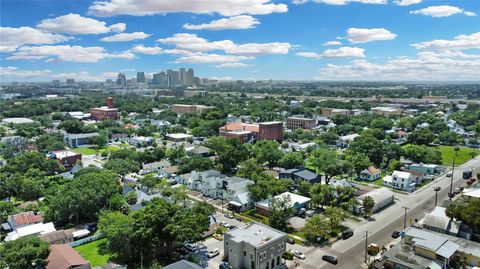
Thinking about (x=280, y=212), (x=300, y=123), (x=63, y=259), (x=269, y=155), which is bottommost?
(x=63, y=259)

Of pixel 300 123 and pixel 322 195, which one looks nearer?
pixel 322 195

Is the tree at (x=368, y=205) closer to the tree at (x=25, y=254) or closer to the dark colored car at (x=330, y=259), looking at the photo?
the dark colored car at (x=330, y=259)

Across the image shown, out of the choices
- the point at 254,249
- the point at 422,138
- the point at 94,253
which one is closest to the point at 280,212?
the point at 254,249

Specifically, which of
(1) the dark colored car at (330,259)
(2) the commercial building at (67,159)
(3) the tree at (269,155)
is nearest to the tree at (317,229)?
(1) the dark colored car at (330,259)

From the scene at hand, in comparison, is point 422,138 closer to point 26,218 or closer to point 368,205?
point 368,205

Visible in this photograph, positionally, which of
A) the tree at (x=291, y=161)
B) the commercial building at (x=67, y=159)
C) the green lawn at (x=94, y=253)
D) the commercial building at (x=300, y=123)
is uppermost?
the commercial building at (x=300, y=123)

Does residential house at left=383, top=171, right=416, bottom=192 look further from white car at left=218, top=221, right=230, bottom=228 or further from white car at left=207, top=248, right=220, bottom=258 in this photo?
white car at left=207, top=248, right=220, bottom=258

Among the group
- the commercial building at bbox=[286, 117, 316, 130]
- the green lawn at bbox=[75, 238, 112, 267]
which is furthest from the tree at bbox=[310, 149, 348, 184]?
the commercial building at bbox=[286, 117, 316, 130]
